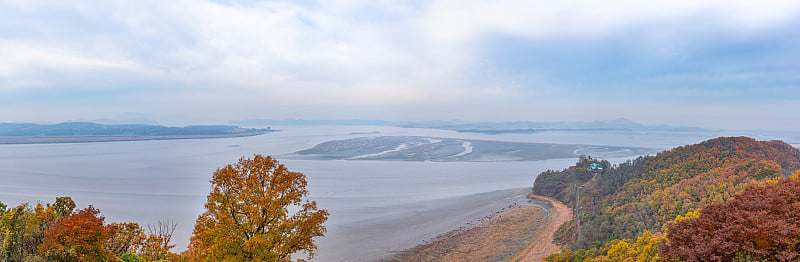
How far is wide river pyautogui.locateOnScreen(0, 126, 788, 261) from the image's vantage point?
21938 millimetres

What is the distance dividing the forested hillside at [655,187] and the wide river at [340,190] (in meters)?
6.43

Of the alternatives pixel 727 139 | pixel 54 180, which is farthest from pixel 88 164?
pixel 727 139

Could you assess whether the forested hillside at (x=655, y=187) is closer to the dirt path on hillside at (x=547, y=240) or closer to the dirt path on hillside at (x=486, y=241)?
the dirt path on hillside at (x=547, y=240)

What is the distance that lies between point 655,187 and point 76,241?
2789cm

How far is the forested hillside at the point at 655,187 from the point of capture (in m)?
14.9

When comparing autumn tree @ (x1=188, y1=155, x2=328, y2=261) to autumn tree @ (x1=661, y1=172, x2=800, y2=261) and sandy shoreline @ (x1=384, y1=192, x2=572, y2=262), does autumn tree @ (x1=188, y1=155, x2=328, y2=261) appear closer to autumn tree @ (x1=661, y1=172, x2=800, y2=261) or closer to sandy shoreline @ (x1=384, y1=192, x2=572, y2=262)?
autumn tree @ (x1=661, y1=172, x2=800, y2=261)

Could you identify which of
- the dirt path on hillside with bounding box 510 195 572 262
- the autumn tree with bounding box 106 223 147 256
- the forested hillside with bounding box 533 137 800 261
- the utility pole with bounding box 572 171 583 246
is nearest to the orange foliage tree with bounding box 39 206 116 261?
the autumn tree with bounding box 106 223 147 256

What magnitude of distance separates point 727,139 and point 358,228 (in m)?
29.9

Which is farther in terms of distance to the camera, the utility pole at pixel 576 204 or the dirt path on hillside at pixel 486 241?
the dirt path on hillside at pixel 486 241

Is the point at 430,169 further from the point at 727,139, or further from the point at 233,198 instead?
the point at 233,198

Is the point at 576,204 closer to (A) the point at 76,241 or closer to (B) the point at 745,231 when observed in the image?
(B) the point at 745,231

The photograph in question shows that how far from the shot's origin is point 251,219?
723 centimetres

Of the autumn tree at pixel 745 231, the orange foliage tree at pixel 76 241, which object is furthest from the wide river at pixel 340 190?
the autumn tree at pixel 745 231

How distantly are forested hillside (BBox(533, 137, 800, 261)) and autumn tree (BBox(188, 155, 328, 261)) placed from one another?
967 centimetres
